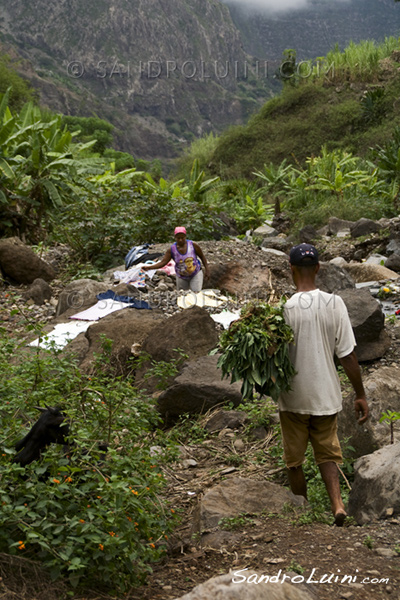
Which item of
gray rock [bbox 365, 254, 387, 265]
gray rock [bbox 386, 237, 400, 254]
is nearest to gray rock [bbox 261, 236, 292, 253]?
gray rock [bbox 365, 254, 387, 265]

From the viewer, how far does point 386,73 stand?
3781cm

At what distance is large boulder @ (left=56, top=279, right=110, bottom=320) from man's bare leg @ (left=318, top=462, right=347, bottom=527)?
5.37 meters

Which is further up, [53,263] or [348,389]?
[348,389]

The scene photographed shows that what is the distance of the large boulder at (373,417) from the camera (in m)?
4.21

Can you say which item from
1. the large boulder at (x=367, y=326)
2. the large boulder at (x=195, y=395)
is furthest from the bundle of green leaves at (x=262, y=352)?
the large boulder at (x=367, y=326)

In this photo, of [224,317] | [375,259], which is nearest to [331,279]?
[224,317]

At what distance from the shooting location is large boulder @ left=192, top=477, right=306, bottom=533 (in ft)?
11.3

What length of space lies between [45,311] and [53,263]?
282cm

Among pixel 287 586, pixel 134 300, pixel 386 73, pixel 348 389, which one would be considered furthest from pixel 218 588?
pixel 386 73

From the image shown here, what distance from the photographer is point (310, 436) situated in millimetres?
3729

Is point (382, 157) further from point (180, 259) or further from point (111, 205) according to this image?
point (180, 259)

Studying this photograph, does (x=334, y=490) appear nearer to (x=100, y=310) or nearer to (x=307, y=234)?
(x=100, y=310)

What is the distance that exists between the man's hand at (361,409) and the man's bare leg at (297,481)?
48 centimetres

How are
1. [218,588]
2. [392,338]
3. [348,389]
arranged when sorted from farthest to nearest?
[392,338] < [348,389] < [218,588]
